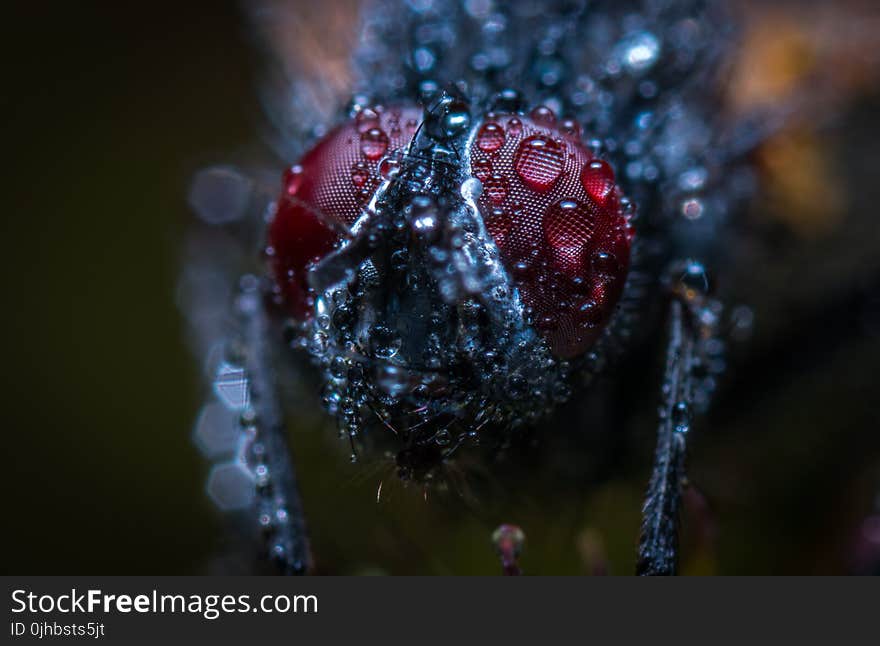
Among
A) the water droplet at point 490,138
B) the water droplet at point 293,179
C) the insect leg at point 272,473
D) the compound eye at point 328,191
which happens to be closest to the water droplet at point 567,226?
the water droplet at point 490,138

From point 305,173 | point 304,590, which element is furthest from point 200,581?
point 305,173

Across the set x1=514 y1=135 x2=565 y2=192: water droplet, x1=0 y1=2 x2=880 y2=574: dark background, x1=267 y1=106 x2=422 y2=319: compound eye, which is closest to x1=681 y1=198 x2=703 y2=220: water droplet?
x1=0 y1=2 x2=880 y2=574: dark background

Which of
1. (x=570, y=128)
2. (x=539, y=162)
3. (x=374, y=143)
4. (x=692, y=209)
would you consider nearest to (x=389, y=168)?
(x=374, y=143)

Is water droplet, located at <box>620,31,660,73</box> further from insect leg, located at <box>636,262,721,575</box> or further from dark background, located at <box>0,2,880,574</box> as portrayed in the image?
insect leg, located at <box>636,262,721,575</box>

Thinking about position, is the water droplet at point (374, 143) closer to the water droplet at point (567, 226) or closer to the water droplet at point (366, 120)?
the water droplet at point (366, 120)

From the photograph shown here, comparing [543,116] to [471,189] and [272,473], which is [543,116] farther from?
[272,473]

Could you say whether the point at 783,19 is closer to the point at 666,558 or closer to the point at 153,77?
the point at 666,558
